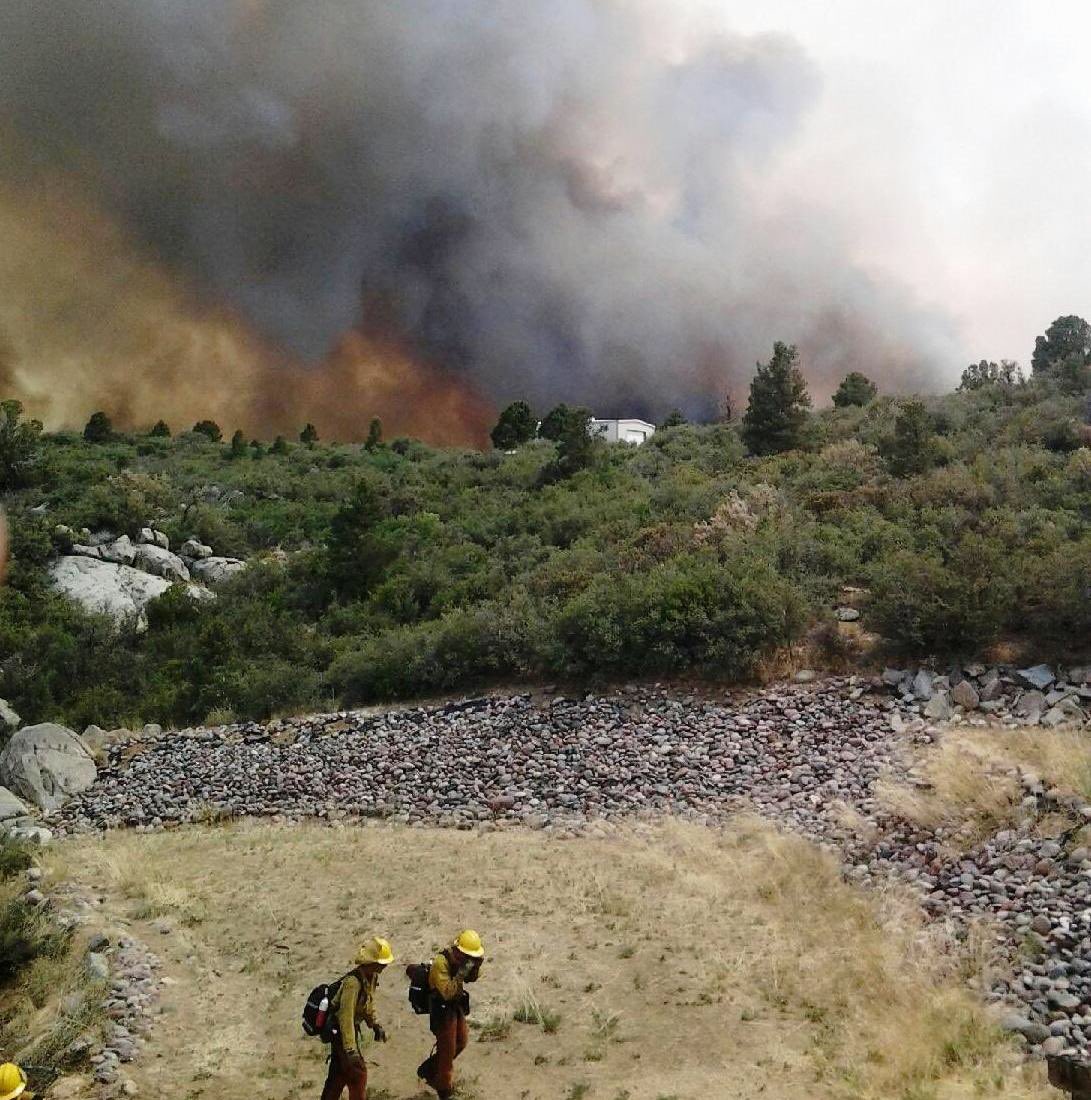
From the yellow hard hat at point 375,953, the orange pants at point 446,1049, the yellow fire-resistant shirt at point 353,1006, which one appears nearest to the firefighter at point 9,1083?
the yellow fire-resistant shirt at point 353,1006

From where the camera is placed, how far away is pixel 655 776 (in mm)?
13383

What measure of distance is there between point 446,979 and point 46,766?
44.9 feet

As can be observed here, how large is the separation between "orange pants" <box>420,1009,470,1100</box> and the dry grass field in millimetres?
282

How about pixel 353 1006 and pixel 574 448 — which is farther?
pixel 574 448

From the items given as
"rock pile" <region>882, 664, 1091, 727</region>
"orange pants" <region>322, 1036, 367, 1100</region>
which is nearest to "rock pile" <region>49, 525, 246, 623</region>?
"rock pile" <region>882, 664, 1091, 727</region>

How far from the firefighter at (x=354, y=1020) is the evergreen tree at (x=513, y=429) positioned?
4861cm

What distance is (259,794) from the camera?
15188 mm

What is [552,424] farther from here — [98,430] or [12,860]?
[12,860]

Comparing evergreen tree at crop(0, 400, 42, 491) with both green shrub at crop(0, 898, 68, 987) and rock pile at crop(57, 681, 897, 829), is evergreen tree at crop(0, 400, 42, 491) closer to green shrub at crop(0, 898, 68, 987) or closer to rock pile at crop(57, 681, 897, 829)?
rock pile at crop(57, 681, 897, 829)

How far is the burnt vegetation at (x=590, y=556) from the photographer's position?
1612 cm

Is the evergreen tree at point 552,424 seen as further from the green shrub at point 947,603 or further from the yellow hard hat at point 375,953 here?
the yellow hard hat at point 375,953

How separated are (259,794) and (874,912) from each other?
10551 mm

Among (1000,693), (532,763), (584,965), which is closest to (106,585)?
(532,763)

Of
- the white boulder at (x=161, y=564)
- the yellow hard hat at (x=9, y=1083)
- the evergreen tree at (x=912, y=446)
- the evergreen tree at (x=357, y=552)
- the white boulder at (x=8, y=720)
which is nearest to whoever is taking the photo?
the yellow hard hat at (x=9, y=1083)
